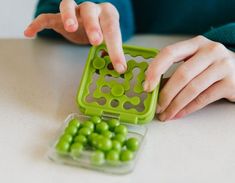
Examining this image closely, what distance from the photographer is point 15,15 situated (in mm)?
1397

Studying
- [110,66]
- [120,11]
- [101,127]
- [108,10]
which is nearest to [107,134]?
[101,127]

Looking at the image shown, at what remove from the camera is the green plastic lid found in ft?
1.82

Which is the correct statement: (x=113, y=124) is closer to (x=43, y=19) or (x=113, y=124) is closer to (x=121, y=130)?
(x=121, y=130)

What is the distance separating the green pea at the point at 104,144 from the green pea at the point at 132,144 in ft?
0.08

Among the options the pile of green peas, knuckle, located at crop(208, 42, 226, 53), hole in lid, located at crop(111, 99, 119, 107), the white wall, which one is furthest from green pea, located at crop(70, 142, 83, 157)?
the white wall

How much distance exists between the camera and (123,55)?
0.58 metres

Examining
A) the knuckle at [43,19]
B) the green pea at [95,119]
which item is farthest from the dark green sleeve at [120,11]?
the green pea at [95,119]

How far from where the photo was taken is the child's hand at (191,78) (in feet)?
1.87

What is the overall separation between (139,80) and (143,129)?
65mm

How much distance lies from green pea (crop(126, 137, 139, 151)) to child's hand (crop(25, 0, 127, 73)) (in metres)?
0.11

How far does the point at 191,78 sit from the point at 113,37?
0.11 metres

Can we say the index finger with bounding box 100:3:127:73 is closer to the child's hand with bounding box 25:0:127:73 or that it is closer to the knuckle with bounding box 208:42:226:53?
the child's hand with bounding box 25:0:127:73

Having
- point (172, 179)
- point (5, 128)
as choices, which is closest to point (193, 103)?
point (172, 179)

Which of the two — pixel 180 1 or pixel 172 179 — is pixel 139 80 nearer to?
pixel 172 179
